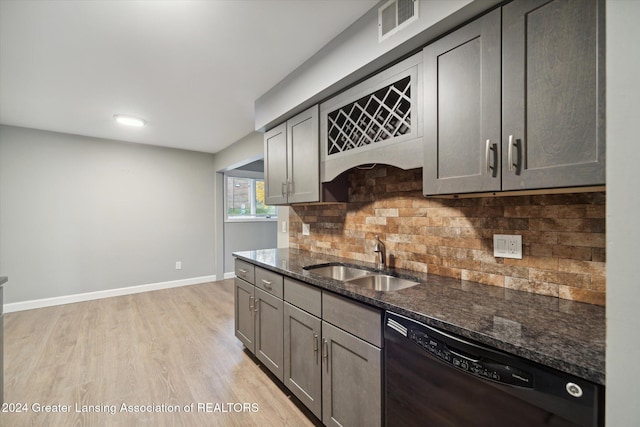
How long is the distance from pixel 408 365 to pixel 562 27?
1345 millimetres

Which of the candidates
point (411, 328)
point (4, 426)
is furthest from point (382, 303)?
point (4, 426)

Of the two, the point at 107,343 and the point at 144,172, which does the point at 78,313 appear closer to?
the point at 107,343

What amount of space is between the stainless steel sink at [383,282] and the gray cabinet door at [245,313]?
1017 millimetres

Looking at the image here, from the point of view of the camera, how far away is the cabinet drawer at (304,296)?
1.62 m

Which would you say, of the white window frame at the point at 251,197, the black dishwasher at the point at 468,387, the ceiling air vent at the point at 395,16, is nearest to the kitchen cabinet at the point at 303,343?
the black dishwasher at the point at 468,387

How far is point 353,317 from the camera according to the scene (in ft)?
4.51

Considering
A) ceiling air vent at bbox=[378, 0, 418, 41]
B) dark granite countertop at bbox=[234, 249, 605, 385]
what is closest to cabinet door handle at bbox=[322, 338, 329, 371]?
dark granite countertop at bbox=[234, 249, 605, 385]

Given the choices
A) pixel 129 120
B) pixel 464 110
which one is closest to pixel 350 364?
pixel 464 110

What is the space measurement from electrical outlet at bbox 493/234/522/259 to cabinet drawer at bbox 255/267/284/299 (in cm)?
133

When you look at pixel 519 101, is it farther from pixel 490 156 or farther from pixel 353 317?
pixel 353 317

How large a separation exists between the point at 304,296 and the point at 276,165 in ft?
4.51

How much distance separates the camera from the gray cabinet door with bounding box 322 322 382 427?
127 centimetres

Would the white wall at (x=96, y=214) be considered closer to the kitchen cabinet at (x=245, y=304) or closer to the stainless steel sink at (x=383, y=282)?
the kitchen cabinet at (x=245, y=304)

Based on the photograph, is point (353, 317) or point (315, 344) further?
point (315, 344)
